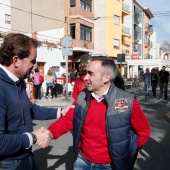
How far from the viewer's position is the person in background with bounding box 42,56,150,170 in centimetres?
247

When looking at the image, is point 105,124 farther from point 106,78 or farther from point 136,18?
point 136,18

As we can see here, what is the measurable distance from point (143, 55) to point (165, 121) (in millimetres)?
44605

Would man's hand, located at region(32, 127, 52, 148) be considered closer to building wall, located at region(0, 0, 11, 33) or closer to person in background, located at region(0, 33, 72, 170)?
person in background, located at region(0, 33, 72, 170)

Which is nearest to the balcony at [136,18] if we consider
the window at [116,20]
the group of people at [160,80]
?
the window at [116,20]

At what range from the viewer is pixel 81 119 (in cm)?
265

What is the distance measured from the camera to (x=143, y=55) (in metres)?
52.0

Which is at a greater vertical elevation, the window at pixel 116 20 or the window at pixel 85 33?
the window at pixel 116 20

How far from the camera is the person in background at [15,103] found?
1998mm

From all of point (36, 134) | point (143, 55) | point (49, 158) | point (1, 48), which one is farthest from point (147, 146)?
point (143, 55)

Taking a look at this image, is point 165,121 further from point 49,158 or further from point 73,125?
point 73,125

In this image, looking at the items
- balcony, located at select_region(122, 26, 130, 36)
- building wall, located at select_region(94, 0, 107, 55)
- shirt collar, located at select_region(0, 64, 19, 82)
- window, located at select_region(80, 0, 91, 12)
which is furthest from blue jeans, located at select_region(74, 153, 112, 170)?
balcony, located at select_region(122, 26, 130, 36)

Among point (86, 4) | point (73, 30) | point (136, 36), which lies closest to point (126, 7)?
point (136, 36)

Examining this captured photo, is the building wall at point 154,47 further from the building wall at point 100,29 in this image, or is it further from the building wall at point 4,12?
the building wall at point 4,12

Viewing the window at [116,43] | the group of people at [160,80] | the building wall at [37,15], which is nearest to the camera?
the group of people at [160,80]
